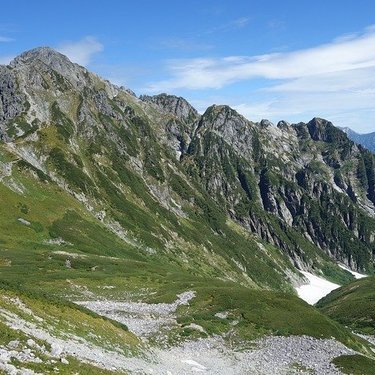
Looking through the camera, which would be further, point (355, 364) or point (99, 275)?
point (99, 275)

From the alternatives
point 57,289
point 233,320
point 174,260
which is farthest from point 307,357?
point 174,260

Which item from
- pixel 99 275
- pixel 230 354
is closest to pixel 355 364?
pixel 230 354

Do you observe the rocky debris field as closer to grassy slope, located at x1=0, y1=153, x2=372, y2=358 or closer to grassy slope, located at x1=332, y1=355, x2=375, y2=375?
grassy slope, located at x1=332, y1=355, x2=375, y2=375

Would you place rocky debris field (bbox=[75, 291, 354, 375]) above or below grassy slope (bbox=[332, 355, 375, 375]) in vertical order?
above

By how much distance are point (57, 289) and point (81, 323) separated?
39.6 meters

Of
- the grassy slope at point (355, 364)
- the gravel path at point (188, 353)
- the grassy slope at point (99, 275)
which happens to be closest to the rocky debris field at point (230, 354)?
the gravel path at point (188, 353)

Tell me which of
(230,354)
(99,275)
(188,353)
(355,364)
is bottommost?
(355,364)

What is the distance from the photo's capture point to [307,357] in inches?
1965

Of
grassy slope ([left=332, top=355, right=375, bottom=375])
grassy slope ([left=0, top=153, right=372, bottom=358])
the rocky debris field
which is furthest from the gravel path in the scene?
grassy slope ([left=0, top=153, right=372, bottom=358])

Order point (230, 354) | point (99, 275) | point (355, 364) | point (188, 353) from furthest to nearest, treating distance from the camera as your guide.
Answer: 1. point (99, 275)
2. point (230, 354)
3. point (355, 364)
4. point (188, 353)

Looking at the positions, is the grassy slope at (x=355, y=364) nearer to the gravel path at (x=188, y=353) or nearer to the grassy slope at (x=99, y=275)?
the gravel path at (x=188, y=353)

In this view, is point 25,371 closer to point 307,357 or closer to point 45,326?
point 45,326

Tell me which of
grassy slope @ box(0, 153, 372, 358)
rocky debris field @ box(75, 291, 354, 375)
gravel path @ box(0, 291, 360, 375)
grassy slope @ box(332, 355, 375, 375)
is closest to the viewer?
gravel path @ box(0, 291, 360, 375)

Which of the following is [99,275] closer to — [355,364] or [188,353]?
[188,353]
